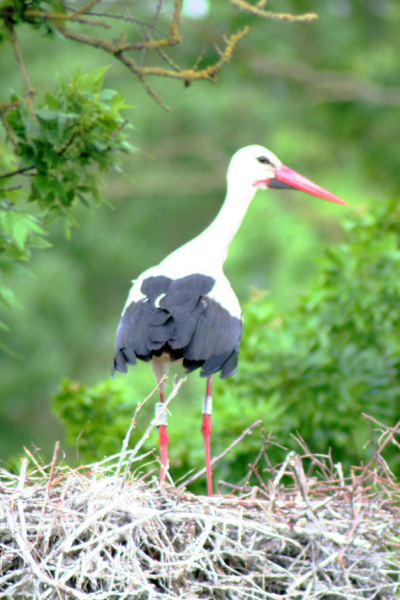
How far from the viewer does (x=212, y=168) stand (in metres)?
14.2

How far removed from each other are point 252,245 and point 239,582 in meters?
10.3

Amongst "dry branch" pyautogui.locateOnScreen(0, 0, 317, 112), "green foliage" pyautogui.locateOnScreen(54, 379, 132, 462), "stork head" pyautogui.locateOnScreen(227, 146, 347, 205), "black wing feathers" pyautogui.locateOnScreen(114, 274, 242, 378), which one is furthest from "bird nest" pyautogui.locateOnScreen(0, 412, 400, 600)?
"stork head" pyautogui.locateOnScreen(227, 146, 347, 205)

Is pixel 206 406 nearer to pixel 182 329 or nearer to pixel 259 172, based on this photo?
pixel 182 329

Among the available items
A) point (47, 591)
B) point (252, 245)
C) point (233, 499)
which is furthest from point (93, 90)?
point (252, 245)

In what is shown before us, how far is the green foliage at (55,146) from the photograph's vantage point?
346 centimetres

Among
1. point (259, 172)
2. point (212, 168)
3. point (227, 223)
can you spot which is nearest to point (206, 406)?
point (227, 223)

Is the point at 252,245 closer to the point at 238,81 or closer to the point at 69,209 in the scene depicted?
the point at 238,81

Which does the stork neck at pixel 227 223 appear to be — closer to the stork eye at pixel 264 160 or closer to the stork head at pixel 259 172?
the stork head at pixel 259 172

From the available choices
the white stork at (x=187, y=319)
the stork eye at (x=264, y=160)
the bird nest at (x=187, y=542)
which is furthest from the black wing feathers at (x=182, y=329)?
the stork eye at (x=264, y=160)

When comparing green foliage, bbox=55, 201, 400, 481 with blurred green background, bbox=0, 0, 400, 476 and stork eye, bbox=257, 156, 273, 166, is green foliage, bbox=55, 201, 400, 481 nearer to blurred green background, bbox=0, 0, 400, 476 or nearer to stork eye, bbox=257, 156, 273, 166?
stork eye, bbox=257, 156, 273, 166

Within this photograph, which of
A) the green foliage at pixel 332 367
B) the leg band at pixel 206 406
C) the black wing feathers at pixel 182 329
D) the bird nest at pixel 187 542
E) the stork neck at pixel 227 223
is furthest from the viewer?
the green foliage at pixel 332 367

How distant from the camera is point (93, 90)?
3.57 m

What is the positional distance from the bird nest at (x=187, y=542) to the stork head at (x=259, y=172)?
2.01 m

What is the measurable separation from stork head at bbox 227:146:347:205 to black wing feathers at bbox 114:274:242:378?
921 mm
